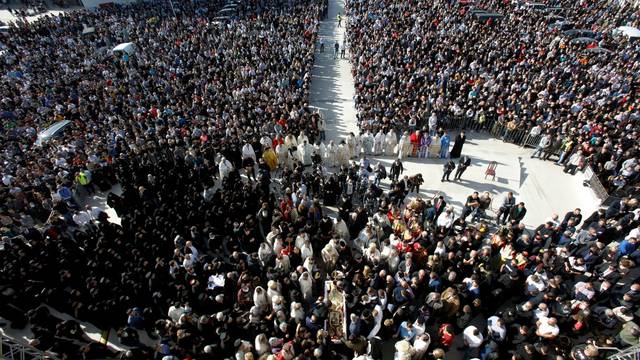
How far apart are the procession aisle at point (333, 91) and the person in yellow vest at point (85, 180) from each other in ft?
32.8

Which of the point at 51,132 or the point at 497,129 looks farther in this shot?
the point at 51,132

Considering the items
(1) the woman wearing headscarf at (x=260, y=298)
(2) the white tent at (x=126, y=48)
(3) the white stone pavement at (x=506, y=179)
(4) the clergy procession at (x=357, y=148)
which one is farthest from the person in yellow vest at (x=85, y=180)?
(2) the white tent at (x=126, y=48)

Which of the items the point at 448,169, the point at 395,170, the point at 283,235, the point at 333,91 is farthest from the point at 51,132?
the point at 448,169

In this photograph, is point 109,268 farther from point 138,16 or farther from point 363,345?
point 138,16

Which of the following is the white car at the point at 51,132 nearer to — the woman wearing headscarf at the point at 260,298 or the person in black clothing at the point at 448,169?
the woman wearing headscarf at the point at 260,298

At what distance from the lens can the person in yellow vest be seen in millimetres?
12341

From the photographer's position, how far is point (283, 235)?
9.14 m

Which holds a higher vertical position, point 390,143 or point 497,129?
point 497,129

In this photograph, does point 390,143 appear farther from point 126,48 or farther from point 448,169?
point 126,48

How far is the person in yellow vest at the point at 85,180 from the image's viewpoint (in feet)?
40.5

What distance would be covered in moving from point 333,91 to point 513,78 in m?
10.1

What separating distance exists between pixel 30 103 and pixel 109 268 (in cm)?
1615

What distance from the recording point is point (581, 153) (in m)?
12.6

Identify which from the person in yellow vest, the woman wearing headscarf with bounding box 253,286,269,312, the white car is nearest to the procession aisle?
the woman wearing headscarf with bounding box 253,286,269,312
